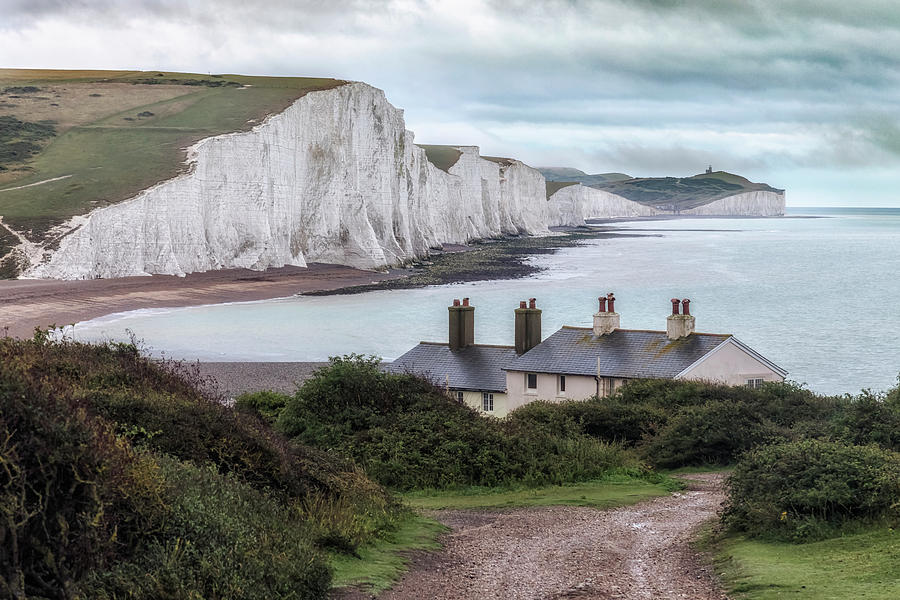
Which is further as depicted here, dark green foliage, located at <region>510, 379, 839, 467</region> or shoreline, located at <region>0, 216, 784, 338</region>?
shoreline, located at <region>0, 216, 784, 338</region>

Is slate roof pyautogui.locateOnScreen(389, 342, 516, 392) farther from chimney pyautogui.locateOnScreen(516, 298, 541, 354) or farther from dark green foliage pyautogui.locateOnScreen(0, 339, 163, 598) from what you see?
dark green foliage pyautogui.locateOnScreen(0, 339, 163, 598)

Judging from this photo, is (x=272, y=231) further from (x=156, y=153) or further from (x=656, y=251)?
(x=656, y=251)

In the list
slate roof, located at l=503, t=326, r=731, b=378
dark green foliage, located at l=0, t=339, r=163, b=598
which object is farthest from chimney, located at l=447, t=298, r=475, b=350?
dark green foliage, located at l=0, t=339, r=163, b=598

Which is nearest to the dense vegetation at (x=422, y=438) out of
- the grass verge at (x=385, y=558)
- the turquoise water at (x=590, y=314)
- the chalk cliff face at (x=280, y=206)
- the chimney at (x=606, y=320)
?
the grass verge at (x=385, y=558)

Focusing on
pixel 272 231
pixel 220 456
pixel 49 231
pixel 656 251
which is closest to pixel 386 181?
pixel 272 231

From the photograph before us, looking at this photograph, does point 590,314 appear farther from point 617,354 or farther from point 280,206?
point 280,206

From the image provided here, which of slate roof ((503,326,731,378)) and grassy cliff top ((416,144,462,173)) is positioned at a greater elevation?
grassy cliff top ((416,144,462,173))
